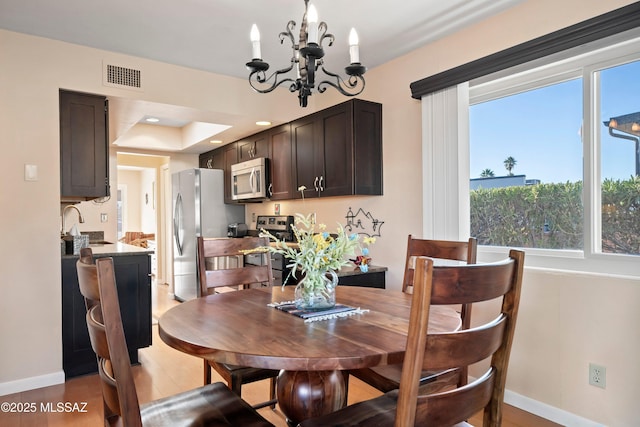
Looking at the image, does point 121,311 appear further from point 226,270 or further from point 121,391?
point 121,391

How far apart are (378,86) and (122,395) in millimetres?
2971

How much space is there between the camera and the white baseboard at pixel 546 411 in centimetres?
207

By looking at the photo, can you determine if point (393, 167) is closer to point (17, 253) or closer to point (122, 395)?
point (122, 395)

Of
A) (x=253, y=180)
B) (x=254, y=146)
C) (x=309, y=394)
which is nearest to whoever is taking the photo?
(x=309, y=394)

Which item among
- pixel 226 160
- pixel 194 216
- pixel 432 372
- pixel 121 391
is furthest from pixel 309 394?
pixel 226 160

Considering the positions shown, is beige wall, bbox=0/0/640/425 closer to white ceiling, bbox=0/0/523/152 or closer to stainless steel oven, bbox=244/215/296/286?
white ceiling, bbox=0/0/523/152

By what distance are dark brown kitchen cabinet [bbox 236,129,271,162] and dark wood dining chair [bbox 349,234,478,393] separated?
2.51 metres

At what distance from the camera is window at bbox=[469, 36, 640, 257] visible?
2.04 m

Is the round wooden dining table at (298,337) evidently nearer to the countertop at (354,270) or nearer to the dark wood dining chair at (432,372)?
the dark wood dining chair at (432,372)

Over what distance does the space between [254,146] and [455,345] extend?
390 centimetres

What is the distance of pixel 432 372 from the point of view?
5.25 feet

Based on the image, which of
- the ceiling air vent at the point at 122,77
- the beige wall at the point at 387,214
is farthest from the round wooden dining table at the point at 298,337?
the ceiling air vent at the point at 122,77

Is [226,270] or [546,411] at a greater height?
[226,270]

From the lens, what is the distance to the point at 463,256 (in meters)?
2.01
